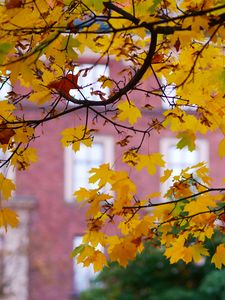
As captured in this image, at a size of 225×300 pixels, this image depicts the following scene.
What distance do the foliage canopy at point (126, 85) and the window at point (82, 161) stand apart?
19613 millimetres

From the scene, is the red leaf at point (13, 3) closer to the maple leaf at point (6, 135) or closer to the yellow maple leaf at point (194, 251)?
the maple leaf at point (6, 135)

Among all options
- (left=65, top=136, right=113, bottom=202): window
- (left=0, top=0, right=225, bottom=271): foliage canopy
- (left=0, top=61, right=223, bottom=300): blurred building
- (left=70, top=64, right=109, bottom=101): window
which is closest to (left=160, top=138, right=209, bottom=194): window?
(left=0, top=61, right=223, bottom=300): blurred building

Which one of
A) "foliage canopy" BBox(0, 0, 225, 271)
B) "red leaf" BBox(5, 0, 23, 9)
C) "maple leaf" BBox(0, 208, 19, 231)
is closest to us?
"red leaf" BBox(5, 0, 23, 9)

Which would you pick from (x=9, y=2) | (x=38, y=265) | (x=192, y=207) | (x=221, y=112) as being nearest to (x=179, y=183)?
(x=192, y=207)

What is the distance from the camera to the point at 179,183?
4180 mm

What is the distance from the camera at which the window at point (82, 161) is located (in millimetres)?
24031

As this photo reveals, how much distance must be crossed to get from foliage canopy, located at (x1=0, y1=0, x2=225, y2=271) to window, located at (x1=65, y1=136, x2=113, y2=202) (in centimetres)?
1961

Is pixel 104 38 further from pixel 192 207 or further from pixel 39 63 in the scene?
pixel 192 207

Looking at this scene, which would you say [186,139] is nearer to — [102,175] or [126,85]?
[126,85]

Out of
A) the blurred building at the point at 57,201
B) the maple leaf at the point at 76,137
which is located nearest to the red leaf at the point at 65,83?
the maple leaf at the point at 76,137

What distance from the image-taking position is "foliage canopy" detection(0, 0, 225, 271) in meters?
3.25

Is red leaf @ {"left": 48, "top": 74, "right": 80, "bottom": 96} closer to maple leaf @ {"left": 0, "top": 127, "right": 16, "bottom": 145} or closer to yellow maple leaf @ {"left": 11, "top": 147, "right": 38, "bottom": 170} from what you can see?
maple leaf @ {"left": 0, "top": 127, "right": 16, "bottom": 145}

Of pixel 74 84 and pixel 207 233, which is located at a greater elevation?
pixel 74 84

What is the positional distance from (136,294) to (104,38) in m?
15.4
